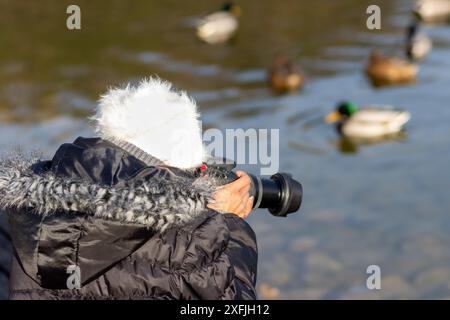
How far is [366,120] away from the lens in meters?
9.61

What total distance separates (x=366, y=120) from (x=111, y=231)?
322 inches

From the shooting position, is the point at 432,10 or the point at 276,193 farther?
the point at 432,10

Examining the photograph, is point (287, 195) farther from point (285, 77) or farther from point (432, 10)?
point (432, 10)

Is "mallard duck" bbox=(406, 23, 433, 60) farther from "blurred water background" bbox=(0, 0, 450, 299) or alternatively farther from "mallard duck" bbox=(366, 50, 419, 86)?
"mallard duck" bbox=(366, 50, 419, 86)

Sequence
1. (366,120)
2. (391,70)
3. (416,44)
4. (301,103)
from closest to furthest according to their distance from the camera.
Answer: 1. (366,120)
2. (301,103)
3. (391,70)
4. (416,44)

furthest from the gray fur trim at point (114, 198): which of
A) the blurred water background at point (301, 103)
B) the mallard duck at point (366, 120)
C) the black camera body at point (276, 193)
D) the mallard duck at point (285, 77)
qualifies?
the mallard duck at point (285, 77)

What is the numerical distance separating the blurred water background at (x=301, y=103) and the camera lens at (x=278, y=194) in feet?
2.85

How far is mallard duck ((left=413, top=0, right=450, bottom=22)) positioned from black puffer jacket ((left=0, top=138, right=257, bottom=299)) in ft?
42.9

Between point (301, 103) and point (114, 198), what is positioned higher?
point (301, 103)

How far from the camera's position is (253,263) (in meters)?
2.05

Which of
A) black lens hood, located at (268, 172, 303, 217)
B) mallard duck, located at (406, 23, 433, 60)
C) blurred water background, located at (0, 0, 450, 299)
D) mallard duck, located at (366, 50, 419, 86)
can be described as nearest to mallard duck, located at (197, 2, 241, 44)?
blurred water background, located at (0, 0, 450, 299)

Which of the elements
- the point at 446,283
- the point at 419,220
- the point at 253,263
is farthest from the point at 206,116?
the point at 253,263

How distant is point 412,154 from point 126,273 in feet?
24.0

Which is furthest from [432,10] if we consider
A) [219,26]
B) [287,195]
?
[287,195]
